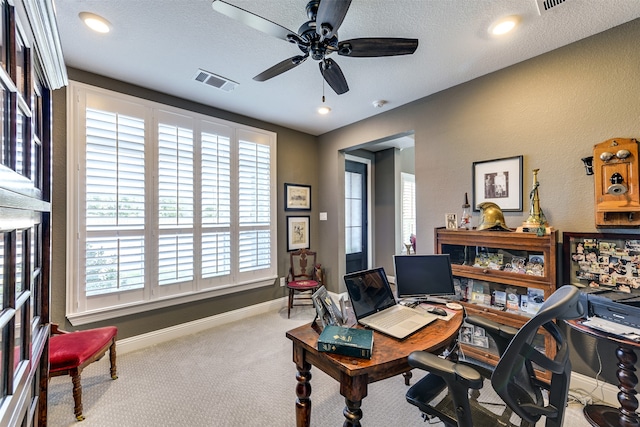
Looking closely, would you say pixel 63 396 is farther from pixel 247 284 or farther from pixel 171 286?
pixel 247 284

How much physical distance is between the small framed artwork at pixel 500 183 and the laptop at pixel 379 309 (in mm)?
1454

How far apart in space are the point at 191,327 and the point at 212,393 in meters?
1.25

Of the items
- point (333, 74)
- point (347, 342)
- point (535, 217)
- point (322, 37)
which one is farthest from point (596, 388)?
point (322, 37)

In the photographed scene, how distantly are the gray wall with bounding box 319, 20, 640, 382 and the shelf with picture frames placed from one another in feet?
1.07

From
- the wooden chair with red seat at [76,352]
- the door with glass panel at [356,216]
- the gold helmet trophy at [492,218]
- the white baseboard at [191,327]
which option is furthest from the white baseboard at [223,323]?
the gold helmet trophy at [492,218]

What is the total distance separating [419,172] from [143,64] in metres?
2.96

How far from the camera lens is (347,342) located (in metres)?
1.30

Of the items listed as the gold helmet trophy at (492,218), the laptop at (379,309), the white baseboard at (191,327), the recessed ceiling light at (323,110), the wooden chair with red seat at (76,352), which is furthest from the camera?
the recessed ceiling light at (323,110)

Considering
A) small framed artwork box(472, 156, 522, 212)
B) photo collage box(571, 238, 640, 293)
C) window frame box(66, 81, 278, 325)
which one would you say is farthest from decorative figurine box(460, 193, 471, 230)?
window frame box(66, 81, 278, 325)

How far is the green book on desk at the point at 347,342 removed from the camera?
49.6 inches

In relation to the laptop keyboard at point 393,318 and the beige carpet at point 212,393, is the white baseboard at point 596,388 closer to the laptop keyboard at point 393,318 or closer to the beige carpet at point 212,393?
the beige carpet at point 212,393

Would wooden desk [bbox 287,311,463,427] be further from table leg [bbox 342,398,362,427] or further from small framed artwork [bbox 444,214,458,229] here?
small framed artwork [bbox 444,214,458,229]

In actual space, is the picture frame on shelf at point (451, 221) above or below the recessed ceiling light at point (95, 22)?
below

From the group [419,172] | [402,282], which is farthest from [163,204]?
[419,172]
